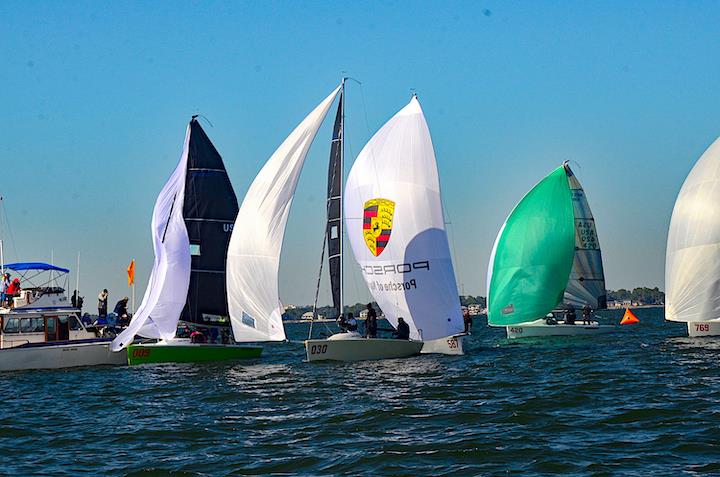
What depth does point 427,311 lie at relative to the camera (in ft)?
106

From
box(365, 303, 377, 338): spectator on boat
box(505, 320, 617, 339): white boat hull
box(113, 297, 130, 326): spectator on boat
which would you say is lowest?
box(505, 320, 617, 339): white boat hull

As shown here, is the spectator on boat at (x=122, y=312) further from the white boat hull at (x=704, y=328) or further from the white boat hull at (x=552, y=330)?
the white boat hull at (x=704, y=328)

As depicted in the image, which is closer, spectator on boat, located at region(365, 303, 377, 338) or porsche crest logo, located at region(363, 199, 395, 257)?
spectator on boat, located at region(365, 303, 377, 338)

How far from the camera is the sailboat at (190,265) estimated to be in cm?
3475

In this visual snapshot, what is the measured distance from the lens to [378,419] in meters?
20.0

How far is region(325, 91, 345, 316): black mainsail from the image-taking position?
33.1 metres

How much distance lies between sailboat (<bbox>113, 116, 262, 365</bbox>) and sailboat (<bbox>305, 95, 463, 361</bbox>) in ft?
18.4

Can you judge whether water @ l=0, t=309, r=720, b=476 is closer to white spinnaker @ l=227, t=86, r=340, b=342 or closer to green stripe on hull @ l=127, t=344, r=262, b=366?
green stripe on hull @ l=127, t=344, r=262, b=366

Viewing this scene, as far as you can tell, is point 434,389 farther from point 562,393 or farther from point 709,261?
point 709,261

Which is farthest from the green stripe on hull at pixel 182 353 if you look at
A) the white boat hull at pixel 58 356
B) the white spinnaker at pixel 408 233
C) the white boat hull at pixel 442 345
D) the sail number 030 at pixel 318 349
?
the white boat hull at pixel 442 345

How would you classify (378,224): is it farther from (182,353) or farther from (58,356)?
(58,356)

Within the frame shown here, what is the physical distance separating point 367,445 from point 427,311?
15462 mm

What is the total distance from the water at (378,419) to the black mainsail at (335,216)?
2.94 meters

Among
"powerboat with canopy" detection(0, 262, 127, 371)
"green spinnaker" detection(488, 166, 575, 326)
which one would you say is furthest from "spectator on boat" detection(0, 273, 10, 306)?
"green spinnaker" detection(488, 166, 575, 326)
